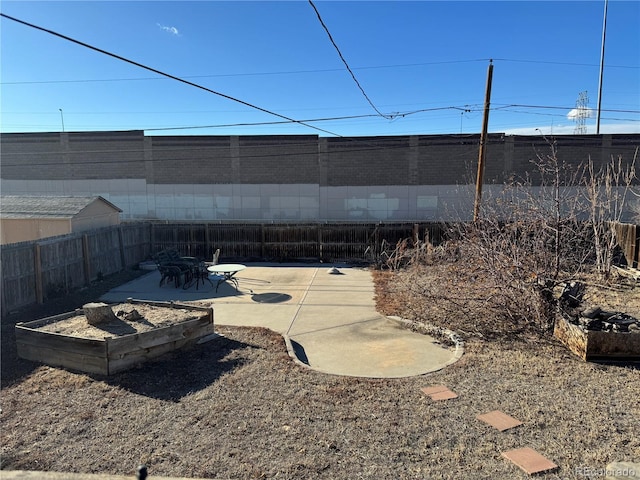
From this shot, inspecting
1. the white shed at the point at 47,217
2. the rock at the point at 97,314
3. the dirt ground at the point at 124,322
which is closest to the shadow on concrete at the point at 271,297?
the dirt ground at the point at 124,322

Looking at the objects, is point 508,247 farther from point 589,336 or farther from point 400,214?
point 400,214

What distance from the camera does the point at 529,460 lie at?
3.31 meters

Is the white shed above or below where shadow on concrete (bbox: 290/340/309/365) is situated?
above

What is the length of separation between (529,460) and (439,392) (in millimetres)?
1402

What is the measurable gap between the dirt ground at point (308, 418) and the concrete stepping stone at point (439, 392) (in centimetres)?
10

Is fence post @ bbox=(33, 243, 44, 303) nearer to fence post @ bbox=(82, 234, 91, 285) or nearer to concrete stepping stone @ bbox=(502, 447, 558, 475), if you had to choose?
fence post @ bbox=(82, 234, 91, 285)

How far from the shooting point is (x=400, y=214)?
22.2 metres

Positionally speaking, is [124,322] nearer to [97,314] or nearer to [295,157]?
→ [97,314]

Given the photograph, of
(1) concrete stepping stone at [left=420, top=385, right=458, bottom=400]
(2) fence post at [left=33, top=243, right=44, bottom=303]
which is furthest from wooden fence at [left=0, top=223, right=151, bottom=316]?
(1) concrete stepping stone at [left=420, top=385, right=458, bottom=400]

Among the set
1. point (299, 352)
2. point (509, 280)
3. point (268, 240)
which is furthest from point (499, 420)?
point (268, 240)

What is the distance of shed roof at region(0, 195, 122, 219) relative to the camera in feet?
39.0

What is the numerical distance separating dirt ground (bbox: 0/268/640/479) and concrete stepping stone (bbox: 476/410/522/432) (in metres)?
0.07

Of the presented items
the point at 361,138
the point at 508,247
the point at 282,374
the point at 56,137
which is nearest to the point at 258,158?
the point at 361,138

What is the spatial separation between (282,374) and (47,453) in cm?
249
